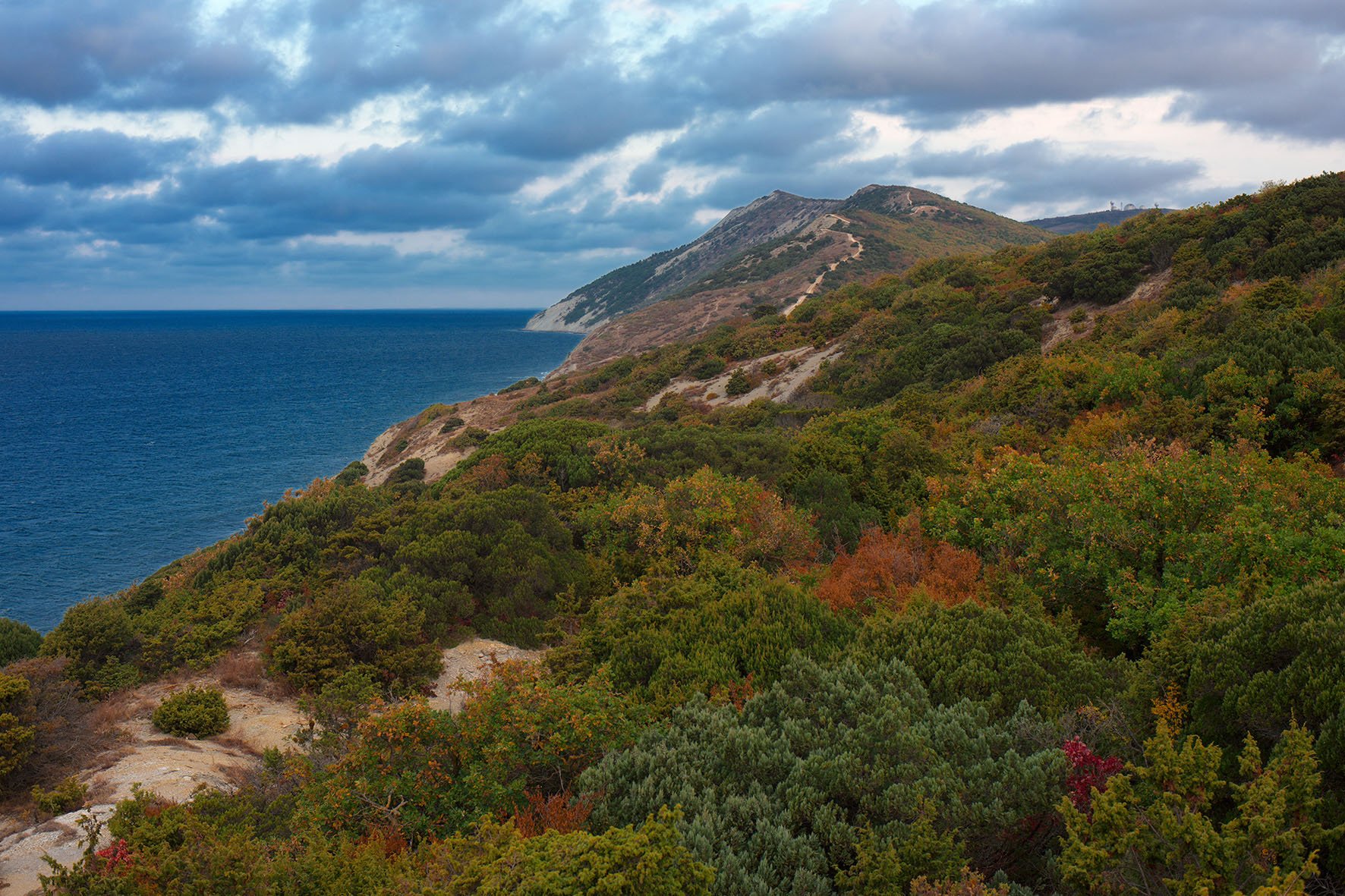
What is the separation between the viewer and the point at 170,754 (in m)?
9.79

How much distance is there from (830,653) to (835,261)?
283 feet

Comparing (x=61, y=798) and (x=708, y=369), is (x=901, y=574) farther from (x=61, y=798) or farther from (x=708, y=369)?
(x=708, y=369)

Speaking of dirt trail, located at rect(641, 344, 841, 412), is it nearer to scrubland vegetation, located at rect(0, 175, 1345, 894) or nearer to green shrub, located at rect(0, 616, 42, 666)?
scrubland vegetation, located at rect(0, 175, 1345, 894)

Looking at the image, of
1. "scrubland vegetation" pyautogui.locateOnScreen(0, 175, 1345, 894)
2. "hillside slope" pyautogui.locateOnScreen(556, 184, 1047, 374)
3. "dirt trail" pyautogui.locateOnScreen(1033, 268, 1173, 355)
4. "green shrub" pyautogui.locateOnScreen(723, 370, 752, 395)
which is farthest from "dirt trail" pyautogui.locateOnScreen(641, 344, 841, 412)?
"hillside slope" pyautogui.locateOnScreen(556, 184, 1047, 374)

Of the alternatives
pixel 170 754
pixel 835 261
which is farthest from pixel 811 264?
pixel 170 754

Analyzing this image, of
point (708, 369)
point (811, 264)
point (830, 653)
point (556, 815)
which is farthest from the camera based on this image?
point (811, 264)

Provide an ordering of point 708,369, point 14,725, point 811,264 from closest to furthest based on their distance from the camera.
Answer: point 14,725
point 708,369
point 811,264

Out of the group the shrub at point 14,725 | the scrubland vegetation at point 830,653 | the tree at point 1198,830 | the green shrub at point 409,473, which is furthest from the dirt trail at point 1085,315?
the shrub at point 14,725

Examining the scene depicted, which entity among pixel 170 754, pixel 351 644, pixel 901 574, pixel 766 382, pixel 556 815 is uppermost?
pixel 766 382

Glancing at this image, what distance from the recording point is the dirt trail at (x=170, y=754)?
23.9 ft

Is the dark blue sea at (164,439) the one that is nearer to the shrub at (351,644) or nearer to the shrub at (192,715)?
the shrub at (351,644)

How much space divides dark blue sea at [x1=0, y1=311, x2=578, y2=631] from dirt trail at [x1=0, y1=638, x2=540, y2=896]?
77.9 feet

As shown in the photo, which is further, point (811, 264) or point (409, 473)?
point (811, 264)

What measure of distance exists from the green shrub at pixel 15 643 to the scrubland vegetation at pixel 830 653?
0.19 ft
